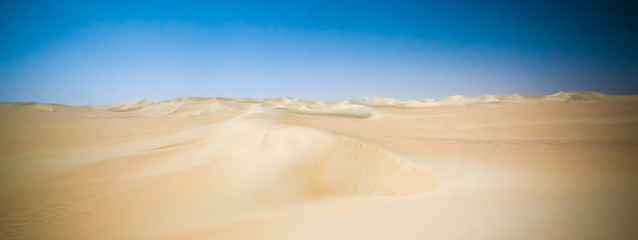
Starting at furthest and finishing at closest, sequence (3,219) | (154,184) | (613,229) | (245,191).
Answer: (154,184), (245,191), (3,219), (613,229)

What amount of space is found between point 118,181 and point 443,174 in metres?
7.60

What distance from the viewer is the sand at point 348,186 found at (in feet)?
9.62

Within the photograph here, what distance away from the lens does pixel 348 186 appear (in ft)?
18.8

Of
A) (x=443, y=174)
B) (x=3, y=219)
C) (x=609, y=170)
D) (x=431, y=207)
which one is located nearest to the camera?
(x=431, y=207)

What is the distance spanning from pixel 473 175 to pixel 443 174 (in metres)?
0.50

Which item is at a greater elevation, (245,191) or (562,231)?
(562,231)

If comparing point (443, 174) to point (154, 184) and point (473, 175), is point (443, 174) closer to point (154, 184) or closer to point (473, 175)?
point (473, 175)

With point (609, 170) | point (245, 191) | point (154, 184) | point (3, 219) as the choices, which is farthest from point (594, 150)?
point (3, 219)

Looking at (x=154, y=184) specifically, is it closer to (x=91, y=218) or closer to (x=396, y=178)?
(x=91, y=218)

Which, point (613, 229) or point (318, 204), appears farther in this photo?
point (318, 204)

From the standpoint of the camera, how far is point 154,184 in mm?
5902

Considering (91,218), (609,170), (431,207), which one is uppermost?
(609,170)

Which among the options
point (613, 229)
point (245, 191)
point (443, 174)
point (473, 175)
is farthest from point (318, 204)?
point (613, 229)

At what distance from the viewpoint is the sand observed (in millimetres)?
2932
